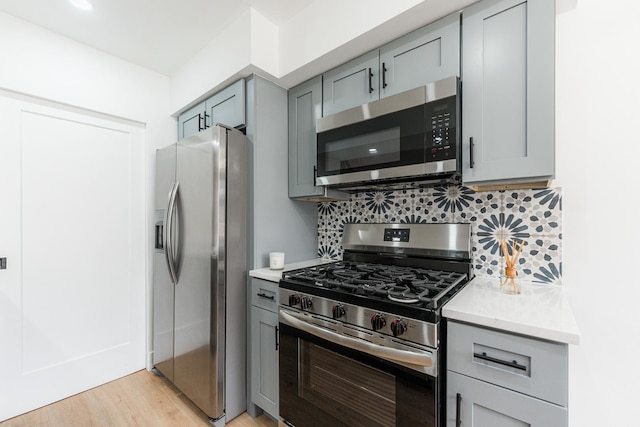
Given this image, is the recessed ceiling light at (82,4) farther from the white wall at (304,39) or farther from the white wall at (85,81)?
the white wall at (304,39)

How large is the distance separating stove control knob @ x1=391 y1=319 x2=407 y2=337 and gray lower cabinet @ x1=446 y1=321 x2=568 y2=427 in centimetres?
16

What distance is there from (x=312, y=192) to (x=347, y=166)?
343 millimetres

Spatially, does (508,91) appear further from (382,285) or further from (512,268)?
(382,285)

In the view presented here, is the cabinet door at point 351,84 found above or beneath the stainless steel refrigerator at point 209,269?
above

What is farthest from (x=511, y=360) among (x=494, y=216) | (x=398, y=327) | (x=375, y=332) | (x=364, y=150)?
(x=364, y=150)

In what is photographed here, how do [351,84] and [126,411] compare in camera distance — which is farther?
[126,411]

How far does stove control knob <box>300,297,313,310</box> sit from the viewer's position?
4.75 ft

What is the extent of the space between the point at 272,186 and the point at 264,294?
0.74m

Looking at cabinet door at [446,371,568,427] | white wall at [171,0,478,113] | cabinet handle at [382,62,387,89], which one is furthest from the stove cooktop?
white wall at [171,0,478,113]

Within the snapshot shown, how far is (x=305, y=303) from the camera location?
1.47 metres

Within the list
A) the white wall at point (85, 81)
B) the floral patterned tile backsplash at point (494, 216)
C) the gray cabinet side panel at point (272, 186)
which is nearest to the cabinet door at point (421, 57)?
the floral patterned tile backsplash at point (494, 216)

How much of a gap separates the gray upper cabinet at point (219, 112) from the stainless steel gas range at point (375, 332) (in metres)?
1.20

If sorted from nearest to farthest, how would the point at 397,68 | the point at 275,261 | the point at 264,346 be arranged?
the point at 397,68 < the point at 264,346 < the point at 275,261

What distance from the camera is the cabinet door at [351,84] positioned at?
1665 millimetres
